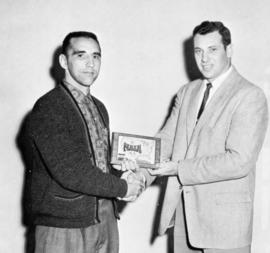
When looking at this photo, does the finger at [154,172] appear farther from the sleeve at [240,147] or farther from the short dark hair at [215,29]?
the short dark hair at [215,29]

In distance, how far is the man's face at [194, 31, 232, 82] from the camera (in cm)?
250

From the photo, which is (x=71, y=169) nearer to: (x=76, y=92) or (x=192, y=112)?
(x=76, y=92)

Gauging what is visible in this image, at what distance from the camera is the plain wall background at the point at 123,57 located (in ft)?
11.0

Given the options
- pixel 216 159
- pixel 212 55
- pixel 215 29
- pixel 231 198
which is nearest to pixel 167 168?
pixel 216 159

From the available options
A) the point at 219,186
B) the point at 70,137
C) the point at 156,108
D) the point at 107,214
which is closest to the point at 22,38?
the point at 156,108

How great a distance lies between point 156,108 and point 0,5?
5.14ft

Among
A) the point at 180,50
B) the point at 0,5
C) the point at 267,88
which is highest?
the point at 0,5

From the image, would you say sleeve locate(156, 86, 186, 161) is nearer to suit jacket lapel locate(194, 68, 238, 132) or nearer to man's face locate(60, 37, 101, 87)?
suit jacket lapel locate(194, 68, 238, 132)

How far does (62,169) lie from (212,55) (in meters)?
1.17

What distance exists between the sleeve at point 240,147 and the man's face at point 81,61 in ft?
2.74

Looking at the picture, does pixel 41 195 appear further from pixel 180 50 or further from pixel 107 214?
pixel 180 50

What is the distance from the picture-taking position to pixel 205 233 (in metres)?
2.40

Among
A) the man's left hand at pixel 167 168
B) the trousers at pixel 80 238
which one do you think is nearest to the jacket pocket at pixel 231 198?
the man's left hand at pixel 167 168

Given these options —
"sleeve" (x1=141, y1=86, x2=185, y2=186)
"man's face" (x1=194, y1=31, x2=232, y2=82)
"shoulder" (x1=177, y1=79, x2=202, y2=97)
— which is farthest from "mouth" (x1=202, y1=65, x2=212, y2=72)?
"sleeve" (x1=141, y1=86, x2=185, y2=186)
